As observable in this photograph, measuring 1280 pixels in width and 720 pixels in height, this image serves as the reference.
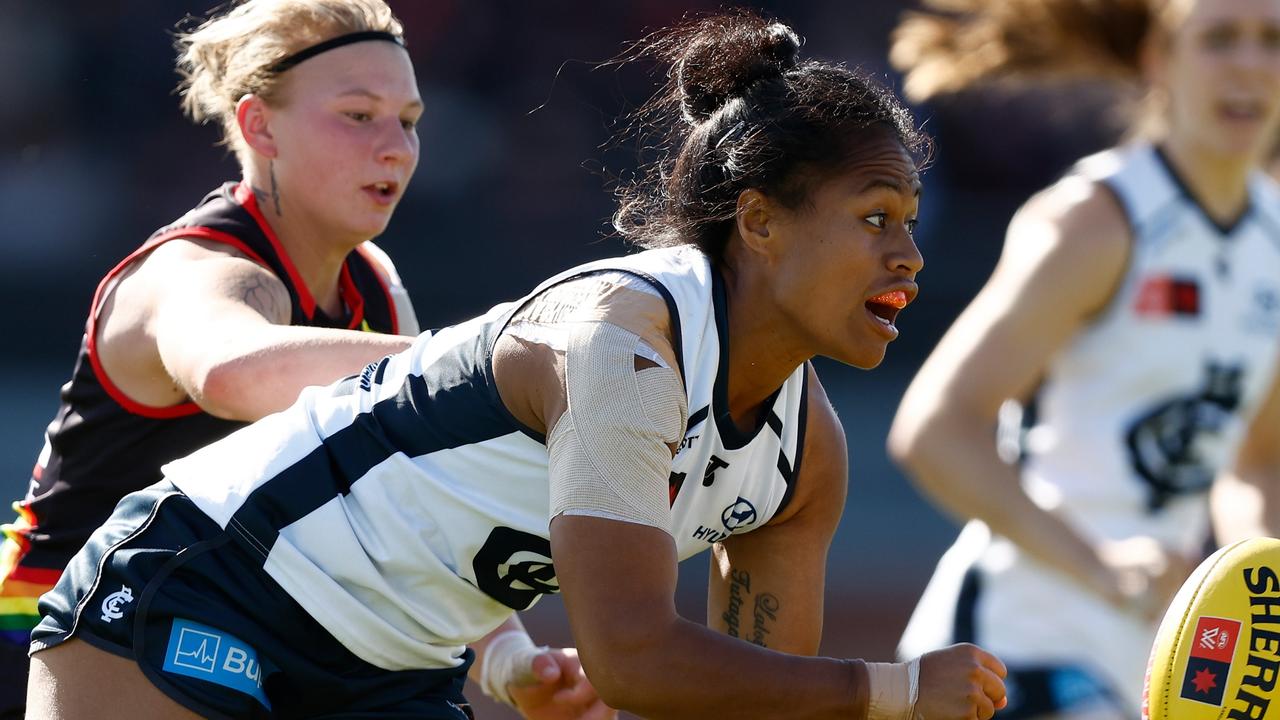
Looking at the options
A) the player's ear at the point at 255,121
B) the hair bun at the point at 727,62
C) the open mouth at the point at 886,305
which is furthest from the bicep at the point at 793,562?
the player's ear at the point at 255,121

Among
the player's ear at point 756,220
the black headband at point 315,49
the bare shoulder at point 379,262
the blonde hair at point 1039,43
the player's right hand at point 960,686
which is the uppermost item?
the blonde hair at point 1039,43

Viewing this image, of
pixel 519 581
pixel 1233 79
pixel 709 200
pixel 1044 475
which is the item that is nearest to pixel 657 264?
pixel 709 200

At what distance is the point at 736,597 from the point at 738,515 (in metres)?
0.31

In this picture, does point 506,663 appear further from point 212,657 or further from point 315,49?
point 315,49

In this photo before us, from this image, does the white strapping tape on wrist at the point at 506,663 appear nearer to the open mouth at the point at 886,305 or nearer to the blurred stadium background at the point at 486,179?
the open mouth at the point at 886,305

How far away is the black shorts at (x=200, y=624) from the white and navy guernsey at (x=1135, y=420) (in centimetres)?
196

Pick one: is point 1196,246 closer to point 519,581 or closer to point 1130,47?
point 1130,47

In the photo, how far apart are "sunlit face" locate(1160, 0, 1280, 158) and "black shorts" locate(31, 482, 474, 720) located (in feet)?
8.98

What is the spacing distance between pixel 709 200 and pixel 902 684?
79 centimetres

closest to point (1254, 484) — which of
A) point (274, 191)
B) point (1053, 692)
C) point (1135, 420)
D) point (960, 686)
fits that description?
point (1135, 420)

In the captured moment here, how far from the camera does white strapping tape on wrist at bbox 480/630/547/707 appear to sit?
3.07 meters

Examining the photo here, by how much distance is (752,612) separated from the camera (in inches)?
113

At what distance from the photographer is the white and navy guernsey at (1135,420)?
160 inches

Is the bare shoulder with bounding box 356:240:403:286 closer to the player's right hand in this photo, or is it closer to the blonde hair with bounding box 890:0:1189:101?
the player's right hand
